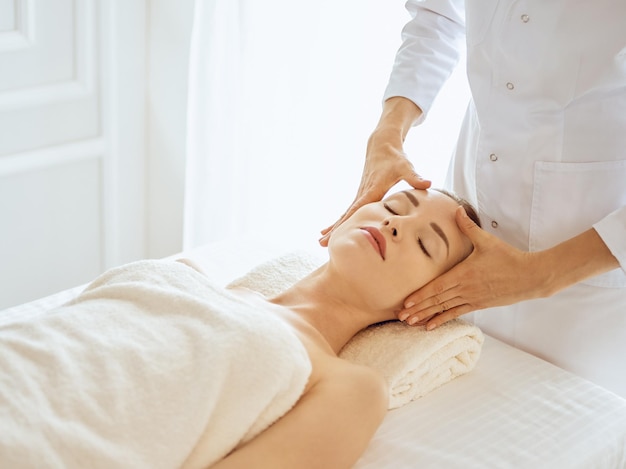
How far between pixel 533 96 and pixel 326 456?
822 millimetres

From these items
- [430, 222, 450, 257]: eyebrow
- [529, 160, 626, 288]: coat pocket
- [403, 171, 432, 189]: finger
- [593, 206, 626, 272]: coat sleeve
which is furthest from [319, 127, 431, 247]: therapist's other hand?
[593, 206, 626, 272]: coat sleeve

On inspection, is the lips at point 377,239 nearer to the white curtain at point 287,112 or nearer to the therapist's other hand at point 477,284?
the therapist's other hand at point 477,284

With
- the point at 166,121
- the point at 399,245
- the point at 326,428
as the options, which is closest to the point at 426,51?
the point at 399,245

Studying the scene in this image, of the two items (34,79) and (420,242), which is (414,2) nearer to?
(420,242)

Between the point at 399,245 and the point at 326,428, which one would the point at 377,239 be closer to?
the point at 399,245

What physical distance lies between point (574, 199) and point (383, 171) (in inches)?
15.7

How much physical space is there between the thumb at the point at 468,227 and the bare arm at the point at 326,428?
13.8 inches

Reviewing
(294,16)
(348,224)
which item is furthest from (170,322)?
(294,16)

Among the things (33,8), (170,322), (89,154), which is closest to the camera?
(170,322)

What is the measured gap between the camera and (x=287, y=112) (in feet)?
9.18

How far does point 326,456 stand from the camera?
150 cm

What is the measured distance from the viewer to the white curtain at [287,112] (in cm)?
246

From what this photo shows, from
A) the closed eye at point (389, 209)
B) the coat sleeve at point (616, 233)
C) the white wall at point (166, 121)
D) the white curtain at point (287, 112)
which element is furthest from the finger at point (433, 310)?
the white wall at point (166, 121)

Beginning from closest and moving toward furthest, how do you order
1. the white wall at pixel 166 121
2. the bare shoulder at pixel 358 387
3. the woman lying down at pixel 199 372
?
the woman lying down at pixel 199 372 → the bare shoulder at pixel 358 387 → the white wall at pixel 166 121
